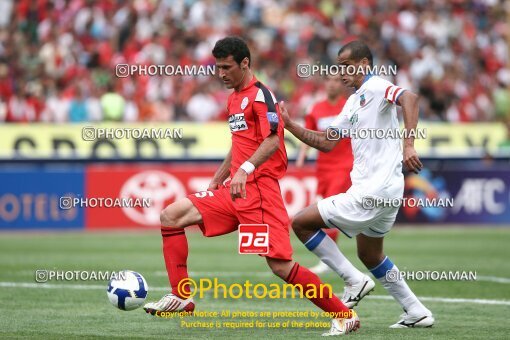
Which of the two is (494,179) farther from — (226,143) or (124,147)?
(124,147)

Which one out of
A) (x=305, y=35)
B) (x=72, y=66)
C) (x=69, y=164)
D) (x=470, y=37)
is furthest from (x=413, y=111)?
(x=470, y=37)

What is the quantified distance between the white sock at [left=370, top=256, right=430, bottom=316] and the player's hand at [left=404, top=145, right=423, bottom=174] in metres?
1.24

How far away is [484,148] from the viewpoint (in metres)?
23.8

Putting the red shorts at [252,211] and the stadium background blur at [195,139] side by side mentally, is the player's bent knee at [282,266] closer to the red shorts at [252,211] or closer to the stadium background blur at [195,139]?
the red shorts at [252,211]

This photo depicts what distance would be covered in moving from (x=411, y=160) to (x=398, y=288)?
149cm

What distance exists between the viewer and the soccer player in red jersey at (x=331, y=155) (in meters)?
14.1

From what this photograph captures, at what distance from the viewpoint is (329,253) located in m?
9.33

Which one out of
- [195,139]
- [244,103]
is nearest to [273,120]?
[244,103]

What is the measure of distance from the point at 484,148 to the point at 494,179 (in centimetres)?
180

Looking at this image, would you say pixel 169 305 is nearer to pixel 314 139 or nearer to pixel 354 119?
pixel 314 139

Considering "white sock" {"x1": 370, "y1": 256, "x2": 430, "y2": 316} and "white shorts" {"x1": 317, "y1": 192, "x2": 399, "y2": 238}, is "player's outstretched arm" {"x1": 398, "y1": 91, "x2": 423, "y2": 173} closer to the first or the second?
"white shorts" {"x1": 317, "y1": 192, "x2": 399, "y2": 238}

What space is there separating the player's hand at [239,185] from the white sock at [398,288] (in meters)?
1.67

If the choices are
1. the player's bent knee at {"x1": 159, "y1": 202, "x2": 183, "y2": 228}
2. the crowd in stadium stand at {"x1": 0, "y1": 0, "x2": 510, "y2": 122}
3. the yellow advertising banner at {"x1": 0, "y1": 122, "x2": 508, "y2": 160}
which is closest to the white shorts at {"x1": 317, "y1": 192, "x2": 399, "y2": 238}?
the player's bent knee at {"x1": 159, "y1": 202, "x2": 183, "y2": 228}

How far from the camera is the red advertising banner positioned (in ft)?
67.5
